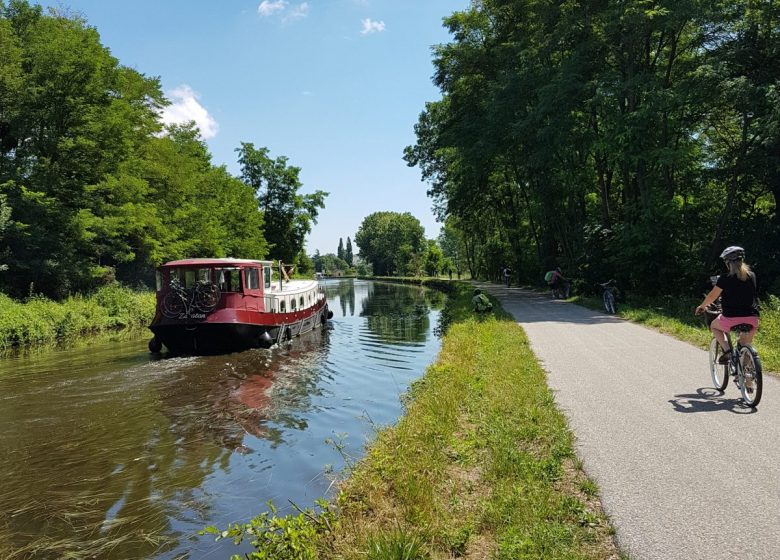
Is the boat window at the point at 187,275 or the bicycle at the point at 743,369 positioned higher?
the boat window at the point at 187,275

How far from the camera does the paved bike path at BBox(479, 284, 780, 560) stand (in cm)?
377

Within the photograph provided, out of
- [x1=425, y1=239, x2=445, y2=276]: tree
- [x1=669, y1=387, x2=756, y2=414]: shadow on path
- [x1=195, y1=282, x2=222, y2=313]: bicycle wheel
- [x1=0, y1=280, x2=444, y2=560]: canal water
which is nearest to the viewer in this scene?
[x1=0, y1=280, x2=444, y2=560]: canal water

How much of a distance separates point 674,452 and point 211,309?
1524cm

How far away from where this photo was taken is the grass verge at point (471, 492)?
3914 mm

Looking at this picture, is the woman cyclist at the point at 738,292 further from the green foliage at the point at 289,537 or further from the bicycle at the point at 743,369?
the green foliage at the point at 289,537

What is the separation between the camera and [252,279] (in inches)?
756

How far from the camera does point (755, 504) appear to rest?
4137 mm

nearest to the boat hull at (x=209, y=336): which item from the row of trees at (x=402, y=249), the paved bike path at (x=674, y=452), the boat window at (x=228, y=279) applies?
the boat window at (x=228, y=279)

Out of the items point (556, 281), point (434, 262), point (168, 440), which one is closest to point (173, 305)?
point (168, 440)

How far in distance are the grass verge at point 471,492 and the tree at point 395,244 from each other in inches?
3604

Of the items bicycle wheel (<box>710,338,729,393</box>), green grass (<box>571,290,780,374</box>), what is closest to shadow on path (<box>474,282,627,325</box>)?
green grass (<box>571,290,780,374</box>)

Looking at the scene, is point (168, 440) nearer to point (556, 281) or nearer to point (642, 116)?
point (642, 116)

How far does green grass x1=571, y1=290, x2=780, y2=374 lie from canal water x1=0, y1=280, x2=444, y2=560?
6593 millimetres

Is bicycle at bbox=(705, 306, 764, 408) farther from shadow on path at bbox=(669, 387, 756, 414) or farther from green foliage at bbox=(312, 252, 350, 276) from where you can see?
green foliage at bbox=(312, 252, 350, 276)
